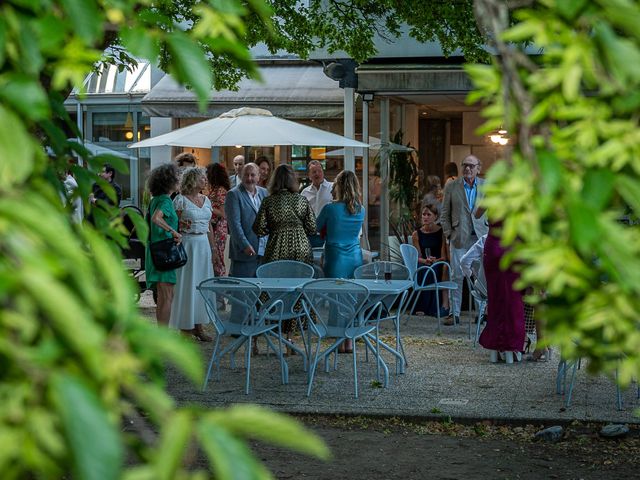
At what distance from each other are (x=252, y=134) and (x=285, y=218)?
3171 mm

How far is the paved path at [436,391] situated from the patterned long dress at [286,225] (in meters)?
1.08

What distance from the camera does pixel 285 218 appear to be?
38.2 ft

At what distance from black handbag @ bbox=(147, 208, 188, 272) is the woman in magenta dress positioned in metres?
3.13

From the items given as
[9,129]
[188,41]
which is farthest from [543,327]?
[9,129]

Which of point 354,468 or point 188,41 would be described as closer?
point 188,41

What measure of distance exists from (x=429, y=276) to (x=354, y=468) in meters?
7.24

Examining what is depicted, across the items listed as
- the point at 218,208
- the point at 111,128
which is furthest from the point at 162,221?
the point at 111,128

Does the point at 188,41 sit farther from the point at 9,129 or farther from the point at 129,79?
the point at 129,79

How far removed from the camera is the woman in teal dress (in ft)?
38.0

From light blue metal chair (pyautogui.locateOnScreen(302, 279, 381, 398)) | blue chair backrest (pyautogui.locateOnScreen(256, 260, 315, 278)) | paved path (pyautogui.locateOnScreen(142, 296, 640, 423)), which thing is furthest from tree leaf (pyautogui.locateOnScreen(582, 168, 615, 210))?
blue chair backrest (pyautogui.locateOnScreen(256, 260, 315, 278))

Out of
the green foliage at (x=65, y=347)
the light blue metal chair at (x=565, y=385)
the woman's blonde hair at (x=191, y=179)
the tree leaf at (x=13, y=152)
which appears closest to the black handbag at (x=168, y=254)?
the woman's blonde hair at (x=191, y=179)

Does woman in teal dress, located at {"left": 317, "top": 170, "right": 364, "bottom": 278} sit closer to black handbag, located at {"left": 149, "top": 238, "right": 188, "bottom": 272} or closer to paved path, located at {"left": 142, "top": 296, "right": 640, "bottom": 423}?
paved path, located at {"left": 142, "top": 296, "right": 640, "bottom": 423}

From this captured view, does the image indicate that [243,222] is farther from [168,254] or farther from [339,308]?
[339,308]

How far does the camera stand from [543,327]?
7.01 feet
